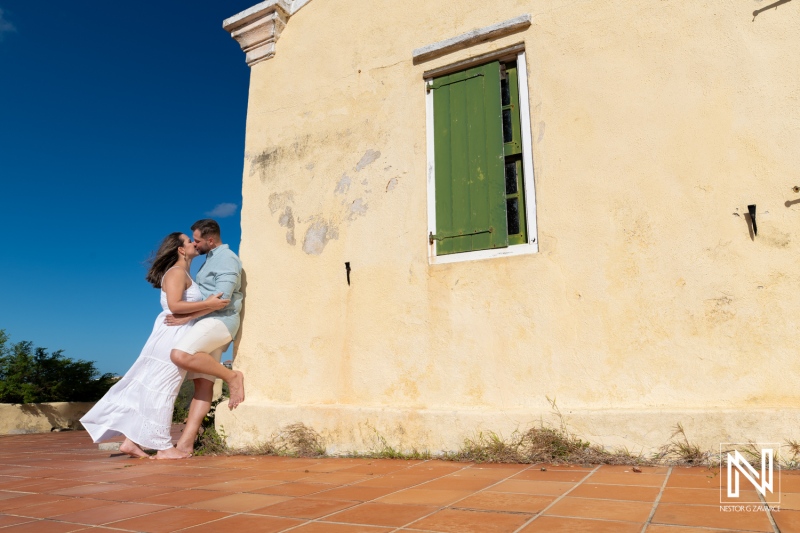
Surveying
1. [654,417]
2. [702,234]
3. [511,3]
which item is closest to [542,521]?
[654,417]

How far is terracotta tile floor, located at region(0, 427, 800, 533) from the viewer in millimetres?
2004

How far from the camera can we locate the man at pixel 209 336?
4.30m

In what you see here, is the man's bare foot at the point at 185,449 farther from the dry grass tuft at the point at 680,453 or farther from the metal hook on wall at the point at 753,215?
the metal hook on wall at the point at 753,215

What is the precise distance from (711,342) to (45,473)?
423 cm

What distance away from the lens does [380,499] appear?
2.49 m

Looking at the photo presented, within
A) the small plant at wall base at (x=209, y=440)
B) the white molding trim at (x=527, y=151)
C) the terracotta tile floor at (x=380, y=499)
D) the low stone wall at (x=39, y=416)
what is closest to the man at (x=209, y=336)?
the small plant at wall base at (x=209, y=440)

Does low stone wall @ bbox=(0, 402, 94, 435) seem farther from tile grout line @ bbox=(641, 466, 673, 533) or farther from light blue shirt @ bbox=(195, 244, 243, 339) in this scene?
tile grout line @ bbox=(641, 466, 673, 533)

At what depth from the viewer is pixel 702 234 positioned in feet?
10.8

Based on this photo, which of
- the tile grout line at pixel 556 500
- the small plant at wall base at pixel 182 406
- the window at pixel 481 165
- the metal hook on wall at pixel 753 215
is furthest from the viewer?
the small plant at wall base at pixel 182 406

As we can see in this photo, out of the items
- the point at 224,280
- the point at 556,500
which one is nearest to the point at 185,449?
the point at 224,280

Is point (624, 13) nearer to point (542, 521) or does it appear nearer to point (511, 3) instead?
point (511, 3)

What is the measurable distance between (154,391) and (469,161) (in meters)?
2.97

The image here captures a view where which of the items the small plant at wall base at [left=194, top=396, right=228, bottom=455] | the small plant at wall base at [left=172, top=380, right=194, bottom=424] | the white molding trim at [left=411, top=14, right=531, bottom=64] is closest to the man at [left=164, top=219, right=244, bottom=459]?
the small plant at wall base at [left=194, top=396, right=228, bottom=455]

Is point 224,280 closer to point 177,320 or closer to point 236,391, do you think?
point 177,320
